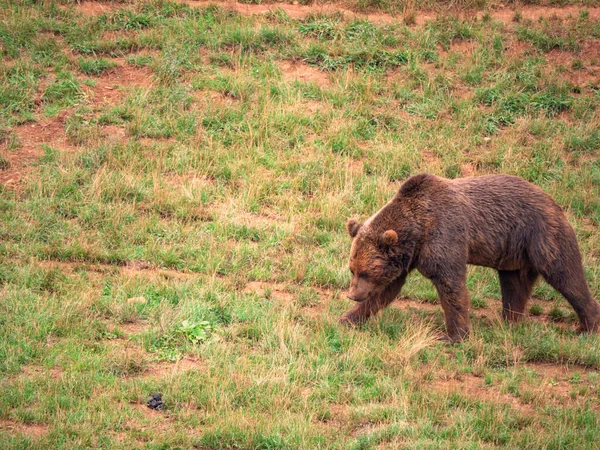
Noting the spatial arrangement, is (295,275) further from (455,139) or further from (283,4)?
(283,4)

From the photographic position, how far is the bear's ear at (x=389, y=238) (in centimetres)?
866

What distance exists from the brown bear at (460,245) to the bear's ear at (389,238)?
0.01 metres

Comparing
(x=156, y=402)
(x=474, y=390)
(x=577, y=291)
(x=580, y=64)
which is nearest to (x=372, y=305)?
(x=474, y=390)

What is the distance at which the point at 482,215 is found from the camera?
30.0 ft

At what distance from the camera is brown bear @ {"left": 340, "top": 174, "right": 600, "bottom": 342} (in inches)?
347

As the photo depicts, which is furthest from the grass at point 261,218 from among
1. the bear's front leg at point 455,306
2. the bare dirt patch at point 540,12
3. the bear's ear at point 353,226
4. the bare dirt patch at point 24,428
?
the bear's ear at point 353,226

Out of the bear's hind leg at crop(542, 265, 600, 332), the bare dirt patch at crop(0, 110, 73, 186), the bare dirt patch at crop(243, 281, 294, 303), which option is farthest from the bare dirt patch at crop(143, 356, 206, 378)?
the bare dirt patch at crop(0, 110, 73, 186)

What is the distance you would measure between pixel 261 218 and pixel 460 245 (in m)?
3.11

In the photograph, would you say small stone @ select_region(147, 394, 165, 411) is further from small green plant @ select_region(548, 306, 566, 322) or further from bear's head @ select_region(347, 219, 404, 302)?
small green plant @ select_region(548, 306, 566, 322)

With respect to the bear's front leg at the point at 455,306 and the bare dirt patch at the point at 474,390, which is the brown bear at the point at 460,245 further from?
the bare dirt patch at the point at 474,390

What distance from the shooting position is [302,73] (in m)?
14.1

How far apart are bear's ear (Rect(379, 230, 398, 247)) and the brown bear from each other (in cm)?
1

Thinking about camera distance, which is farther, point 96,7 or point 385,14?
point 385,14

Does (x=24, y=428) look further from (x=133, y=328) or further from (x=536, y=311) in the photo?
(x=536, y=311)
